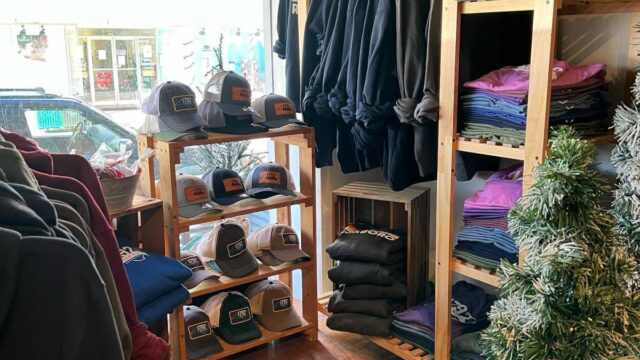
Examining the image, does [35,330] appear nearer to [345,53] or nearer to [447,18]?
[447,18]

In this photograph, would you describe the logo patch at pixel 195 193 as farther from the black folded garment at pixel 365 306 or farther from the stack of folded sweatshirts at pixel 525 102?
the stack of folded sweatshirts at pixel 525 102

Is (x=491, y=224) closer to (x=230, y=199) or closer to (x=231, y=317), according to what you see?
(x=230, y=199)

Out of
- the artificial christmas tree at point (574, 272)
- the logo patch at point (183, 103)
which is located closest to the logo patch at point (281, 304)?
the logo patch at point (183, 103)

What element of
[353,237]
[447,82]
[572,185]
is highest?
[447,82]

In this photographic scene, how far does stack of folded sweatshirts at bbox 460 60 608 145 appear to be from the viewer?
1.93 m

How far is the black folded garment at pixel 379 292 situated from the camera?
2541 mm

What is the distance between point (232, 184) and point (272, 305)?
1.86 ft

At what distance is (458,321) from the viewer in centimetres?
235

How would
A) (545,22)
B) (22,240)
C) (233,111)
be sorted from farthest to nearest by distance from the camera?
(233,111)
(545,22)
(22,240)

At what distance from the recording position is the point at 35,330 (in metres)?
0.88

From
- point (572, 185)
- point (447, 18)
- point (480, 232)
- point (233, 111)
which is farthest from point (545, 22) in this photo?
point (233, 111)

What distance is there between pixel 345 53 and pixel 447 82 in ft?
1.88

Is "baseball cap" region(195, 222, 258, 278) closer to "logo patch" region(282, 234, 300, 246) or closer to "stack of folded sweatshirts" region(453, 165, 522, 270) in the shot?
"logo patch" region(282, 234, 300, 246)

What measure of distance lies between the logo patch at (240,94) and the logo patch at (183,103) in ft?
0.55
